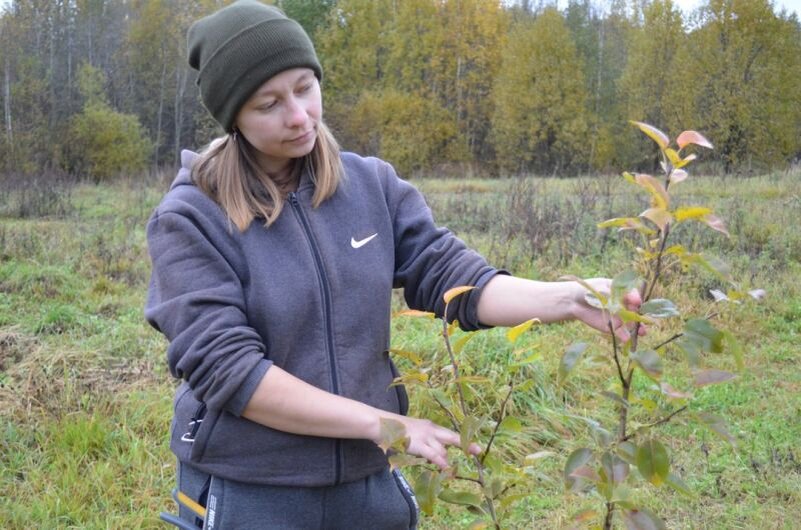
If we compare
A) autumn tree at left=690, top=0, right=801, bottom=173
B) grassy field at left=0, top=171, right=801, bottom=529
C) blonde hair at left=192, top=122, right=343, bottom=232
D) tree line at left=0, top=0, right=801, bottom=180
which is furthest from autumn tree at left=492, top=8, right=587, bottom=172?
blonde hair at left=192, top=122, right=343, bottom=232

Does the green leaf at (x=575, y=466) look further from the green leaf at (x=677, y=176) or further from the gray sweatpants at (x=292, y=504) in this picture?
the gray sweatpants at (x=292, y=504)

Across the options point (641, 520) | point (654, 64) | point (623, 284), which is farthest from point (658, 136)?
point (654, 64)

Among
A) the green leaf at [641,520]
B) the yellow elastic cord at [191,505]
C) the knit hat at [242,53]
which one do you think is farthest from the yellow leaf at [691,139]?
the yellow elastic cord at [191,505]

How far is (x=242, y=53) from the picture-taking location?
167 centimetres

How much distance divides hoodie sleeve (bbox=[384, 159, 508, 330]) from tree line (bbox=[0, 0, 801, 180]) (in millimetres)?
20649

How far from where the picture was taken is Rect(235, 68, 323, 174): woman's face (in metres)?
1.67

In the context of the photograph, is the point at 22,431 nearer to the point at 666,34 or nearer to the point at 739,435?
the point at 739,435

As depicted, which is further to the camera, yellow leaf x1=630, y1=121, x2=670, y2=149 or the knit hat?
the knit hat

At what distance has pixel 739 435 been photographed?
445 cm

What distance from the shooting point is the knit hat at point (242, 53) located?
1.67m

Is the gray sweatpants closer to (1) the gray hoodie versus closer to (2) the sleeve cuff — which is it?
(1) the gray hoodie

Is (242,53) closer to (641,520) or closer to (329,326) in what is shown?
(329,326)

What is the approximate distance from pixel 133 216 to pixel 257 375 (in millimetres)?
10655

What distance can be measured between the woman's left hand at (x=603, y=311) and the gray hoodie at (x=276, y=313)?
24 centimetres
